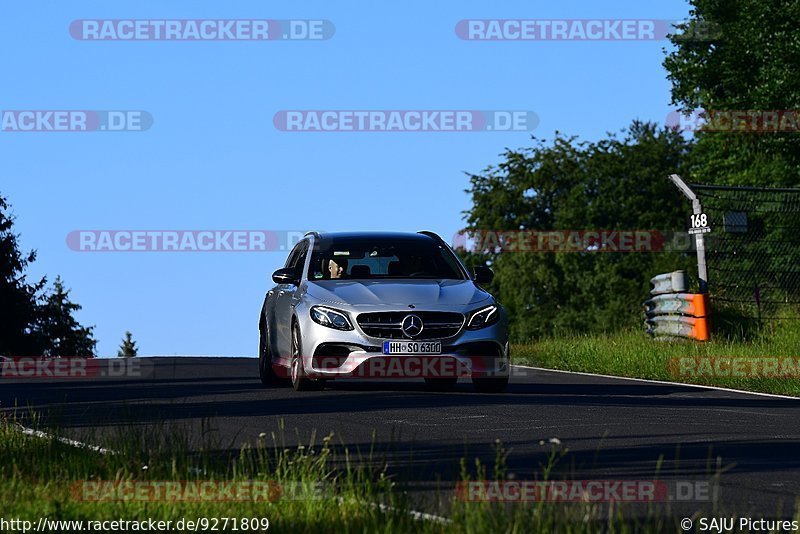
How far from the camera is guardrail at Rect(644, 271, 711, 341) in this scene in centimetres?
2473

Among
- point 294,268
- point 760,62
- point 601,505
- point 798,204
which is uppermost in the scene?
point 760,62

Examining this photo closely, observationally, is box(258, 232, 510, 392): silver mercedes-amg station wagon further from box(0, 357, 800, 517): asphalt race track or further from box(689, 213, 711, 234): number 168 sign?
box(689, 213, 711, 234): number 168 sign

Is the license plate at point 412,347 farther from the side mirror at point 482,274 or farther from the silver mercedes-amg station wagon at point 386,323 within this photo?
the side mirror at point 482,274

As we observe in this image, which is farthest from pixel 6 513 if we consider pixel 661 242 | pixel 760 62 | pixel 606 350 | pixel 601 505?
pixel 661 242

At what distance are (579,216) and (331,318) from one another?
61.3m

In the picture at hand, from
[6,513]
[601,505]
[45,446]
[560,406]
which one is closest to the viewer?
[6,513]

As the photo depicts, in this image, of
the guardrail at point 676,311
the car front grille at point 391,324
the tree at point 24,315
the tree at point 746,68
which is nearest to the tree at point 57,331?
the tree at point 24,315

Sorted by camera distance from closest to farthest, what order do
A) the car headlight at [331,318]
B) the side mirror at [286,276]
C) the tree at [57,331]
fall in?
the car headlight at [331,318]
the side mirror at [286,276]
the tree at [57,331]

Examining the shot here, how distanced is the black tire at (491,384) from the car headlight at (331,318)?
1930mm

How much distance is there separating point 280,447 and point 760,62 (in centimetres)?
3769

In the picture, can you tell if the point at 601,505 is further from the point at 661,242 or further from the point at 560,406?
the point at 661,242

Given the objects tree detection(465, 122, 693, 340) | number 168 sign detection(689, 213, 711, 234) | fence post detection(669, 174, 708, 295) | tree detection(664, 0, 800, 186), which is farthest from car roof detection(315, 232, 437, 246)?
tree detection(465, 122, 693, 340)

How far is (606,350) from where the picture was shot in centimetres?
2378

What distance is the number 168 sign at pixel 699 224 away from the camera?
24.7 meters
